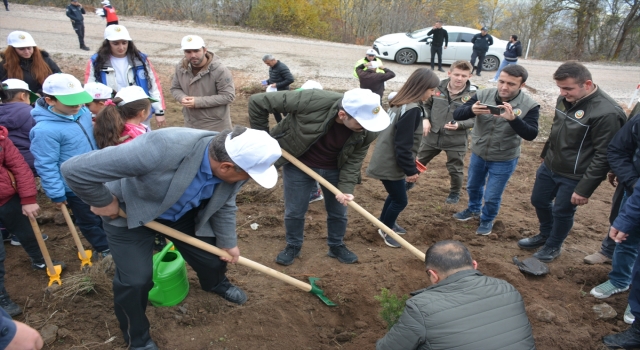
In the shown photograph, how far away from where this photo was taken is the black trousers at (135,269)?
2.55 meters

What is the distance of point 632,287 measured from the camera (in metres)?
2.90

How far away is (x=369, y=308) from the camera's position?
343cm

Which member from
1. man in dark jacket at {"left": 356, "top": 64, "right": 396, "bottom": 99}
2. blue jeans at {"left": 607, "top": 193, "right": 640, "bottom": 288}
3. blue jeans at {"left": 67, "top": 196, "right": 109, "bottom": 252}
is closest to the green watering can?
blue jeans at {"left": 67, "top": 196, "right": 109, "bottom": 252}

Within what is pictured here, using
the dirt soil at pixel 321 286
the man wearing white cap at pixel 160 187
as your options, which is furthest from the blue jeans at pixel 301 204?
the man wearing white cap at pixel 160 187

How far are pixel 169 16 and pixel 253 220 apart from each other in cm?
1920

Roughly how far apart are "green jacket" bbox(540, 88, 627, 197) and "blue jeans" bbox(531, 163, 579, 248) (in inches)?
5.0

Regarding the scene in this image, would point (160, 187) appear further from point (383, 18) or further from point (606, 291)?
point (383, 18)

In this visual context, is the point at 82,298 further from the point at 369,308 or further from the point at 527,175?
the point at 527,175

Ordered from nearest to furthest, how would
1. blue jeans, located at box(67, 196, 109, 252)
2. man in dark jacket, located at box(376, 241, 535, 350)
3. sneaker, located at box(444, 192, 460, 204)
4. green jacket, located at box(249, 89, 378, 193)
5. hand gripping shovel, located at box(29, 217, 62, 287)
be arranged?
man in dark jacket, located at box(376, 241, 535, 350) < green jacket, located at box(249, 89, 378, 193) < hand gripping shovel, located at box(29, 217, 62, 287) < blue jeans, located at box(67, 196, 109, 252) < sneaker, located at box(444, 192, 460, 204)

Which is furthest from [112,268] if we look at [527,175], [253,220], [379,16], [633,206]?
[379,16]

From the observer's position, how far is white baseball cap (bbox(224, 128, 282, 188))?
2.15m

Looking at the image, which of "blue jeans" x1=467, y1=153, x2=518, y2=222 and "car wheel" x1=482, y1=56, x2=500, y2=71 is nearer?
"blue jeans" x1=467, y1=153, x2=518, y2=222

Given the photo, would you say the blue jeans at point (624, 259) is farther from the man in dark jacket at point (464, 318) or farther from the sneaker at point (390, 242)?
the man in dark jacket at point (464, 318)

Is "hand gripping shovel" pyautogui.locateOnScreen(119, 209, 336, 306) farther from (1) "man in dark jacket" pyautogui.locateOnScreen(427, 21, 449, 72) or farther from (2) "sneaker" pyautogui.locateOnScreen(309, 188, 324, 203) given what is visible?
(1) "man in dark jacket" pyautogui.locateOnScreen(427, 21, 449, 72)
